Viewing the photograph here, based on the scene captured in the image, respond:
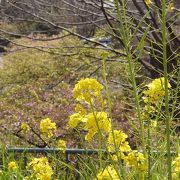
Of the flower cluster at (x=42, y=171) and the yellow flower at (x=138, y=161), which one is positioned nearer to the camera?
the yellow flower at (x=138, y=161)

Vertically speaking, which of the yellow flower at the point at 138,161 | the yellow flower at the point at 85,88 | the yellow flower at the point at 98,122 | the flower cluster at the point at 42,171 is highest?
the yellow flower at the point at 85,88

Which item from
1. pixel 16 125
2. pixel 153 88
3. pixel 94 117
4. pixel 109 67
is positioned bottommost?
pixel 16 125

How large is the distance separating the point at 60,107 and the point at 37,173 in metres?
5.78

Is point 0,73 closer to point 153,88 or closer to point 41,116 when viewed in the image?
point 41,116

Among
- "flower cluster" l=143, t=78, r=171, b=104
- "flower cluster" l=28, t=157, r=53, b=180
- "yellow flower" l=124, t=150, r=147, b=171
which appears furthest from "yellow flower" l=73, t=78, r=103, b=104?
"flower cluster" l=28, t=157, r=53, b=180

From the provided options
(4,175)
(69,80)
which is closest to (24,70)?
(69,80)

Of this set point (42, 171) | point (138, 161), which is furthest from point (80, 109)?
→ point (42, 171)

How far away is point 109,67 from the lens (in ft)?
34.7

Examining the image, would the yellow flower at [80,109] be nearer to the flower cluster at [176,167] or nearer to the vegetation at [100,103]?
the vegetation at [100,103]

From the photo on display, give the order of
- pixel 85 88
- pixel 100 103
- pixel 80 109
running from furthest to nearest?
pixel 100 103 < pixel 80 109 < pixel 85 88

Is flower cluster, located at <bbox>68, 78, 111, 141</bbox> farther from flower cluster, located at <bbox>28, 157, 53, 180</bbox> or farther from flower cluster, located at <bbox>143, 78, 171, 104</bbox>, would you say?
flower cluster, located at <bbox>28, 157, 53, 180</bbox>

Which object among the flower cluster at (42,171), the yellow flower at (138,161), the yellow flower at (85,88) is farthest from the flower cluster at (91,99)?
the flower cluster at (42,171)

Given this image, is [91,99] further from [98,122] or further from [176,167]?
[176,167]

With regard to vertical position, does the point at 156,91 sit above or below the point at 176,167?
above
